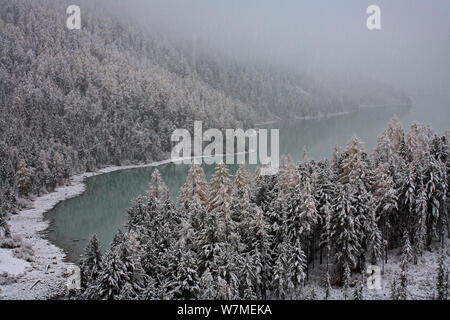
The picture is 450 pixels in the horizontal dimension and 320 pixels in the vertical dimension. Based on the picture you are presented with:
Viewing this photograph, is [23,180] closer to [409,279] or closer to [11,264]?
[11,264]

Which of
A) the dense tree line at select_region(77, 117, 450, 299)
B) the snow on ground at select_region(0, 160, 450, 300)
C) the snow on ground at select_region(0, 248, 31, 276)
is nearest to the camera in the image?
the dense tree line at select_region(77, 117, 450, 299)

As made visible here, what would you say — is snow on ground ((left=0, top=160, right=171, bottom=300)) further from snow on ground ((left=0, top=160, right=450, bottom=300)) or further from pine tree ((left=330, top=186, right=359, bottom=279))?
pine tree ((left=330, top=186, right=359, bottom=279))

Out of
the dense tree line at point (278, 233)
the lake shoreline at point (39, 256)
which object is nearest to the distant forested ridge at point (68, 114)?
the lake shoreline at point (39, 256)

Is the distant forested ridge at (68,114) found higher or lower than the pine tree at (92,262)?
higher

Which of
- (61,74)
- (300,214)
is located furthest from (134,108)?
(300,214)

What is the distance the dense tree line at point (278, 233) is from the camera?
32.0 metres

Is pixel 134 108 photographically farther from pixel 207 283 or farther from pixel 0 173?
pixel 207 283

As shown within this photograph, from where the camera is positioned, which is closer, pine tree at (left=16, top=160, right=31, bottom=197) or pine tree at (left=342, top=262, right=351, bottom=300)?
pine tree at (left=342, top=262, right=351, bottom=300)

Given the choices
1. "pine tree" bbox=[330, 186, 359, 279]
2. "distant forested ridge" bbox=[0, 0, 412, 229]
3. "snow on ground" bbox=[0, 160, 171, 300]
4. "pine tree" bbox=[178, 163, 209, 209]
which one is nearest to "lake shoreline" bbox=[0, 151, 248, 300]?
"snow on ground" bbox=[0, 160, 171, 300]

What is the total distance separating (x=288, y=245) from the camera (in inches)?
1438

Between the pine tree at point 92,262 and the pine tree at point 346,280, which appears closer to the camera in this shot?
the pine tree at point 92,262

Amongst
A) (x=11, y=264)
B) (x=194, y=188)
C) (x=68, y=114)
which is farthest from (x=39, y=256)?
(x=68, y=114)

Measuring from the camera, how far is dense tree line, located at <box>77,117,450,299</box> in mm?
32031

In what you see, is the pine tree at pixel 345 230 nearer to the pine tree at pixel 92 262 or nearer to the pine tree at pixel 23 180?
the pine tree at pixel 92 262
